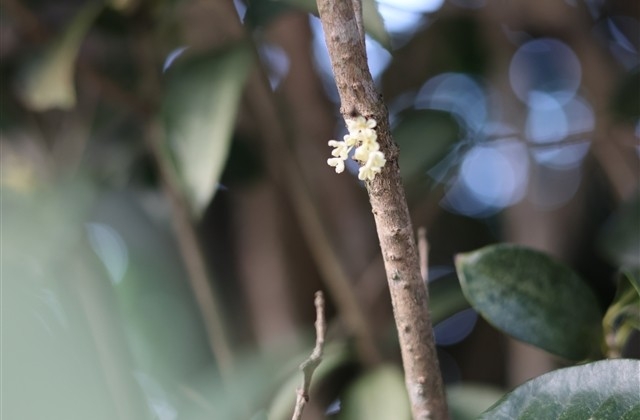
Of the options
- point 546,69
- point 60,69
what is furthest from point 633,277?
point 546,69

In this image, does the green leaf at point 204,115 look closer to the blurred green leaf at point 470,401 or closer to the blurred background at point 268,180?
the blurred background at point 268,180

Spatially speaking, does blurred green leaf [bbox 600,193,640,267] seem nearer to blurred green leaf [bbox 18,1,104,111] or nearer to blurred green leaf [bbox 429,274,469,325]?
blurred green leaf [bbox 429,274,469,325]

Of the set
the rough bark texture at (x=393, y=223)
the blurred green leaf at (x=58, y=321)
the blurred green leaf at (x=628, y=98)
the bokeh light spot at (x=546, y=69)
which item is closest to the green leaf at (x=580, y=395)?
the rough bark texture at (x=393, y=223)

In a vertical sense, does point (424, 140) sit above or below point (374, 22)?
below

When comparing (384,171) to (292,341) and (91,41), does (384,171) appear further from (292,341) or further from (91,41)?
(91,41)

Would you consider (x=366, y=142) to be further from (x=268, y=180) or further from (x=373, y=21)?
(x=268, y=180)

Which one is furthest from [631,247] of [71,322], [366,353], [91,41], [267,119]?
[91,41]
